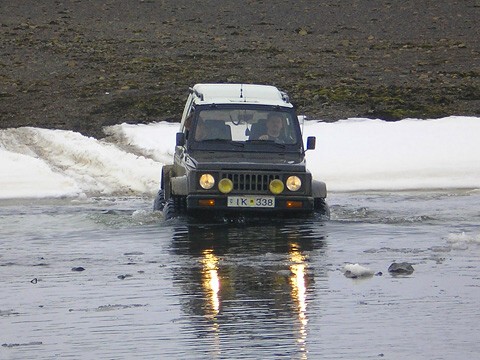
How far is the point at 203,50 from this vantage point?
43.1m

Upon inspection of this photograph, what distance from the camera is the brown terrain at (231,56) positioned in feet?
100

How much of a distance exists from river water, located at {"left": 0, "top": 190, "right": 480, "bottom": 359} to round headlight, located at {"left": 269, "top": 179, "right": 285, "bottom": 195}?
517mm

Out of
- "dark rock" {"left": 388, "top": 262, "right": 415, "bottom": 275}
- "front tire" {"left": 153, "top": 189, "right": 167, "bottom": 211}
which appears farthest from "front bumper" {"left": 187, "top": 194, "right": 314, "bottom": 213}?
"dark rock" {"left": 388, "top": 262, "right": 415, "bottom": 275}

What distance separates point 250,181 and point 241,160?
1.29ft

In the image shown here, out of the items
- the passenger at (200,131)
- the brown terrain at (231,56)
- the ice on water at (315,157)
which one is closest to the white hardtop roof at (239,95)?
the passenger at (200,131)

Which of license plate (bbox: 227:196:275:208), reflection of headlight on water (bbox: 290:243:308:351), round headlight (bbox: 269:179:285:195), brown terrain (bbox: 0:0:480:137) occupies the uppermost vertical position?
brown terrain (bbox: 0:0:480:137)

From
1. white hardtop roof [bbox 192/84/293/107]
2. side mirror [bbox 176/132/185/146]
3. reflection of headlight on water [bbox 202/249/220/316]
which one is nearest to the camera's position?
reflection of headlight on water [bbox 202/249/220/316]

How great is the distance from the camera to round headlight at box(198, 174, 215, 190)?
15680 mm

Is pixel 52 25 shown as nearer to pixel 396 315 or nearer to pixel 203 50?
pixel 203 50

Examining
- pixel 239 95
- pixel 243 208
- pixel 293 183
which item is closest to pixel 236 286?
pixel 243 208

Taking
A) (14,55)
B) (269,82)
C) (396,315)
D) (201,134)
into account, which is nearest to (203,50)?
(14,55)

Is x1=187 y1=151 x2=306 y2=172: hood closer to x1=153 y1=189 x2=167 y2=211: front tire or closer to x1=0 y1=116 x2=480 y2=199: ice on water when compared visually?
x1=153 y1=189 x2=167 y2=211: front tire

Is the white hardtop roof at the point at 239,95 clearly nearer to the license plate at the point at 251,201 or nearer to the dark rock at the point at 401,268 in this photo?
the license plate at the point at 251,201

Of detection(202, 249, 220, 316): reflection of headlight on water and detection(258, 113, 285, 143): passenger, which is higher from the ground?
detection(258, 113, 285, 143): passenger
